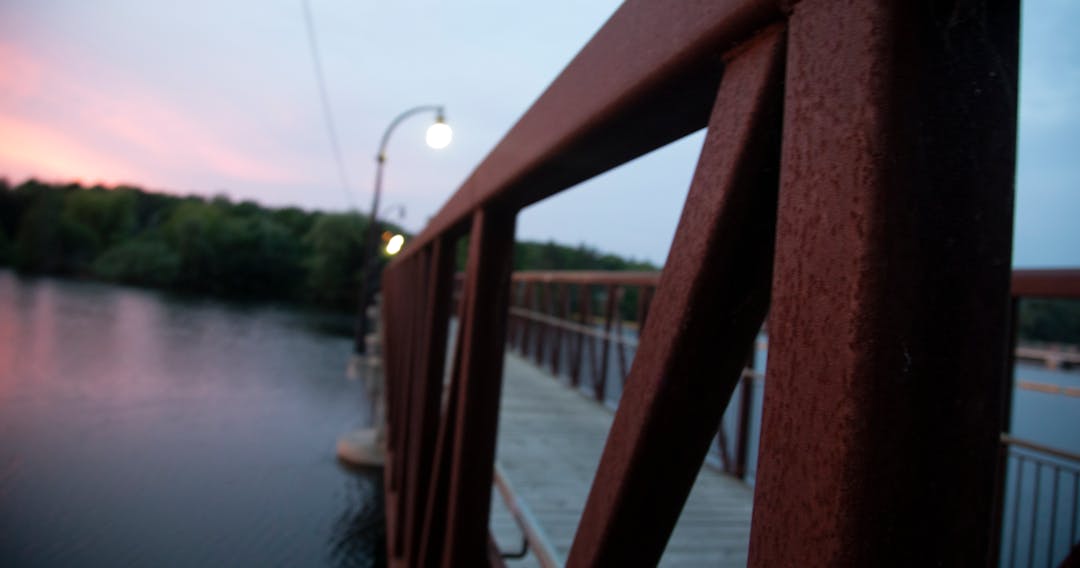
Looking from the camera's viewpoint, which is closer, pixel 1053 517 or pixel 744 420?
pixel 1053 517

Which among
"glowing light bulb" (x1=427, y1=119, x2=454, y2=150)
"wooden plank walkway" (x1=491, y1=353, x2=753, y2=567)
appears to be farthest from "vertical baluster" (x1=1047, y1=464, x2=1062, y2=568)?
"glowing light bulb" (x1=427, y1=119, x2=454, y2=150)

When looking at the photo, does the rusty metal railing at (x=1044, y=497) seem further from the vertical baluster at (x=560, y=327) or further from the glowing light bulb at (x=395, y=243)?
the vertical baluster at (x=560, y=327)

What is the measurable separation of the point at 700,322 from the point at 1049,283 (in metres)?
2.42

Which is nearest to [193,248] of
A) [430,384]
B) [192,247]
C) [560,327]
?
[192,247]

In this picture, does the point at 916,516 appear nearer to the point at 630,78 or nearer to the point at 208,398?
the point at 630,78

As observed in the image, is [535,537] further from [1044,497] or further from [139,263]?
[139,263]

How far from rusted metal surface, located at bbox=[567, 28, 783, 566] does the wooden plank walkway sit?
50 mm

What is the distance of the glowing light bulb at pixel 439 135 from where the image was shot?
12.2 meters

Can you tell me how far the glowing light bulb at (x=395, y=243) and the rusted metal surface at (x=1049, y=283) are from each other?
345 cm

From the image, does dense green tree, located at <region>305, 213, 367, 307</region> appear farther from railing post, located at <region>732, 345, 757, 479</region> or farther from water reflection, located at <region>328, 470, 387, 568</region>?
railing post, located at <region>732, 345, 757, 479</region>

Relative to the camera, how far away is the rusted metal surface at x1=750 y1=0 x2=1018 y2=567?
382 millimetres

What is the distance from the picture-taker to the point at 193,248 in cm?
4869

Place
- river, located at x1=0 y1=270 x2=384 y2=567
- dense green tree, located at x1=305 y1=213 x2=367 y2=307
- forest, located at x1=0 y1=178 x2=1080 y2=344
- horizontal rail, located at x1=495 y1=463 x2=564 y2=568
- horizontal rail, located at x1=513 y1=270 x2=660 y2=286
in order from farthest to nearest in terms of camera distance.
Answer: dense green tree, located at x1=305 y1=213 x2=367 y2=307, forest, located at x1=0 y1=178 x2=1080 y2=344, horizontal rail, located at x1=513 y1=270 x2=660 y2=286, river, located at x1=0 y1=270 x2=384 y2=567, horizontal rail, located at x1=495 y1=463 x2=564 y2=568

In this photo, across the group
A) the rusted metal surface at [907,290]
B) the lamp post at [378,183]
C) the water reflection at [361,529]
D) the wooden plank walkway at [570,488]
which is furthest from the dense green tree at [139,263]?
the rusted metal surface at [907,290]
